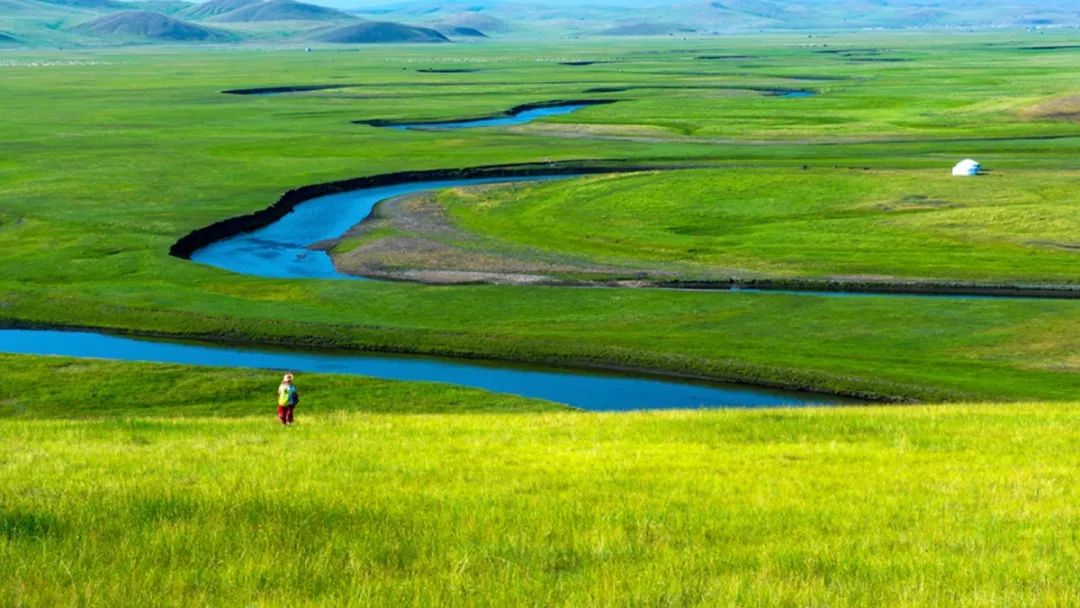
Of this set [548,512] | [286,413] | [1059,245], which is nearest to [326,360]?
[286,413]

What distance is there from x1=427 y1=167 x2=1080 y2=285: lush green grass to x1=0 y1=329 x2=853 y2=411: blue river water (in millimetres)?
20587

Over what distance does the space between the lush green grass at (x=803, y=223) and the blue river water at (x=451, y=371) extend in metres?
20.6

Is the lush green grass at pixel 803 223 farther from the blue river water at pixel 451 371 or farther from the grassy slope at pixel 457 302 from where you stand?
the blue river water at pixel 451 371

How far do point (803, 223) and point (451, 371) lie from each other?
40993 mm

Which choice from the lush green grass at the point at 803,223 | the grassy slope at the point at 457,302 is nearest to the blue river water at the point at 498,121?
the grassy slope at the point at 457,302

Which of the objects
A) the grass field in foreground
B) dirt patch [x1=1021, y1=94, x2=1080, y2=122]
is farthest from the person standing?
dirt patch [x1=1021, y1=94, x2=1080, y2=122]

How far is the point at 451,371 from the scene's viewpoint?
55.2m

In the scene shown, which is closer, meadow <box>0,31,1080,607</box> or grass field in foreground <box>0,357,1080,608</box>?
grass field in foreground <box>0,357,1080,608</box>

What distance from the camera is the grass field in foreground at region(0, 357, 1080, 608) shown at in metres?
12.9

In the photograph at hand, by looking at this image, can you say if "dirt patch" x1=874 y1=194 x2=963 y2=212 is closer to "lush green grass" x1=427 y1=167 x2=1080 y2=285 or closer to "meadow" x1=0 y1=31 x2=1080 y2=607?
"lush green grass" x1=427 y1=167 x2=1080 y2=285

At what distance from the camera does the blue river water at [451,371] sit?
162 feet

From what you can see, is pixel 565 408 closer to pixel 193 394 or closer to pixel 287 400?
pixel 193 394

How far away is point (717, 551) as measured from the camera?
14.9 metres

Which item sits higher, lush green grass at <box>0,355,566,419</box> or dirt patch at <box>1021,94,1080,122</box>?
dirt patch at <box>1021,94,1080,122</box>
